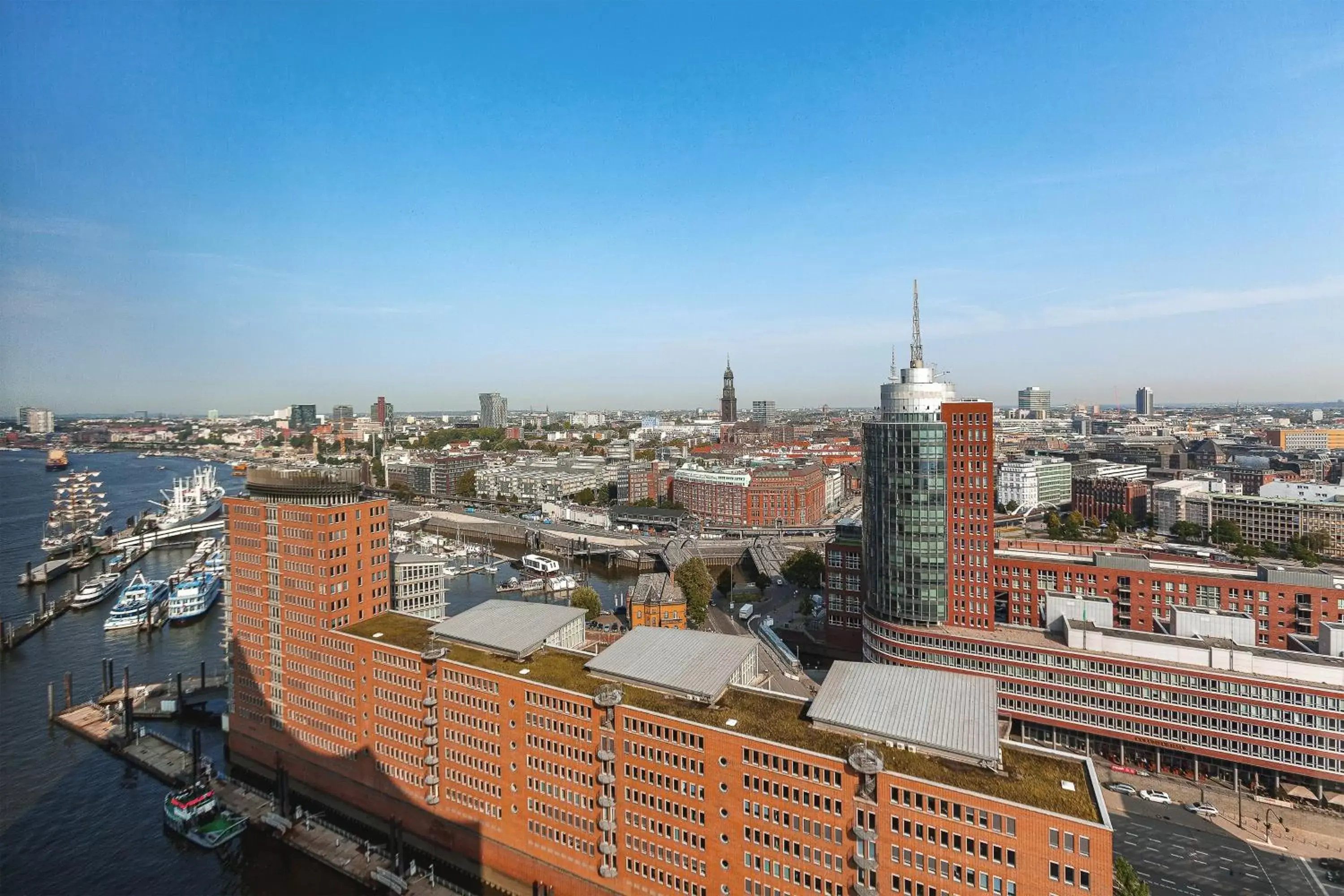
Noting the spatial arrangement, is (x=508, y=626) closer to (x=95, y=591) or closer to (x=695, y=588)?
(x=695, y=588)

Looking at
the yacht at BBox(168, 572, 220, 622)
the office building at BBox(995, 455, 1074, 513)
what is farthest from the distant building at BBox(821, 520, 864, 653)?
the office building at BBox(995, 455, 1074, 513)

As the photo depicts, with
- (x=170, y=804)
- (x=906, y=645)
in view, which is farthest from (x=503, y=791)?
(x=906, y=645)

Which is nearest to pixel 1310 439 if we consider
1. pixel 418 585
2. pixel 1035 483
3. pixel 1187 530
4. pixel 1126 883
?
pixel 1035 483

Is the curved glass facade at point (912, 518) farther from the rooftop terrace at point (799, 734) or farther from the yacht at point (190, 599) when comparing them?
the yacht at point (190, 599)

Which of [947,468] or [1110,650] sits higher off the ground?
[947,468]

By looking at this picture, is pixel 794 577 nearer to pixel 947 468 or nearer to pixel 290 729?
pixel 947 468

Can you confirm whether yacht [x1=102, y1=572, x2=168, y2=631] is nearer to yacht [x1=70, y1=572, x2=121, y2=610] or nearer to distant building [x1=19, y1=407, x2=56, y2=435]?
yacht [x1=70, y1=572, x2=121, y2=610]

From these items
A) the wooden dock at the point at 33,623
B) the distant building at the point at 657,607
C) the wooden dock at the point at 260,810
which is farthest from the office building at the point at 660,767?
the wooden dock at the point at 33,623
